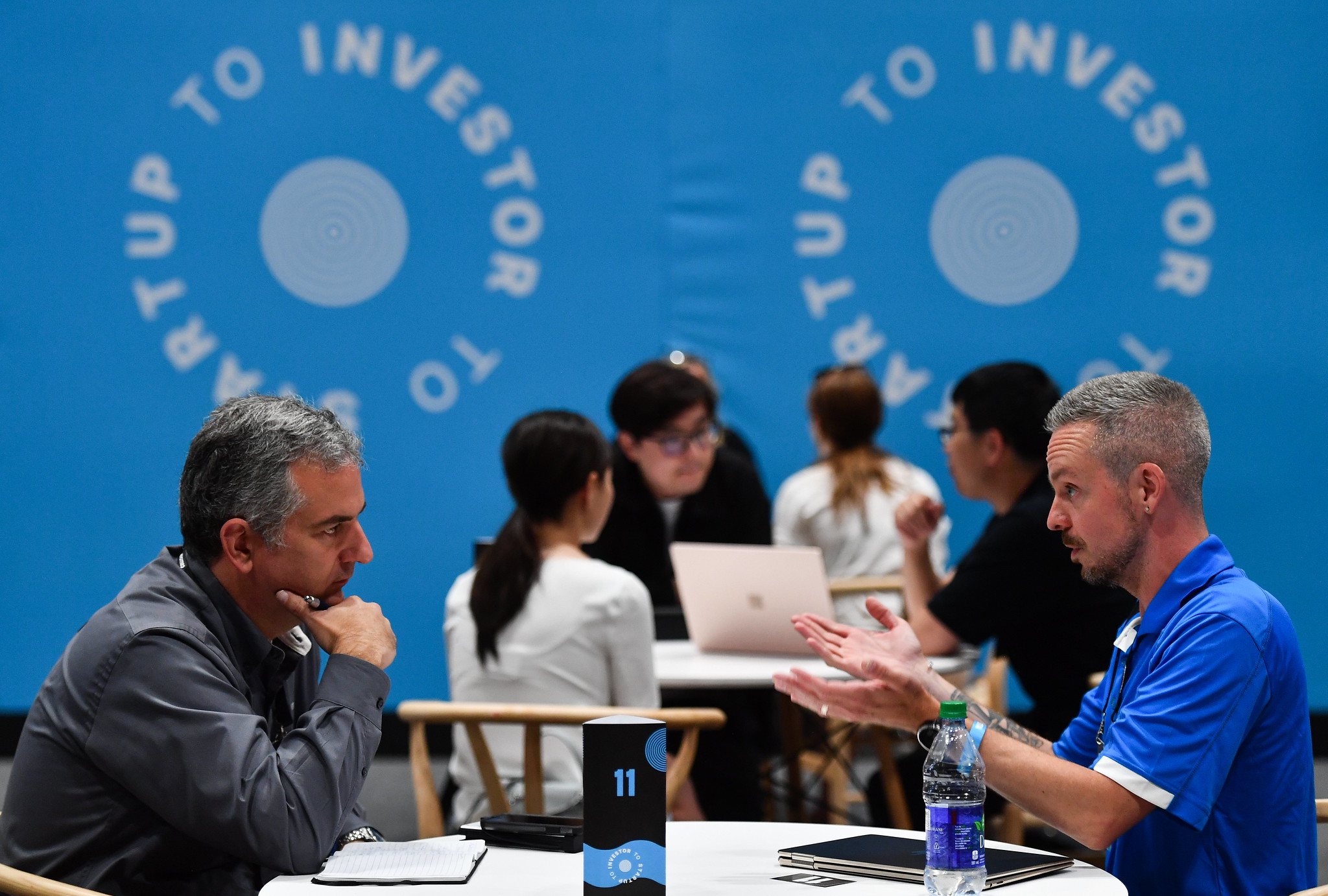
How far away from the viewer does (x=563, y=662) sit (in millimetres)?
2980

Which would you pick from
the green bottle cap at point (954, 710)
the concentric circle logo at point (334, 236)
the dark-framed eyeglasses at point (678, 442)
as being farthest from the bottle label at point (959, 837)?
the concentric circle logo at point (334, 236)

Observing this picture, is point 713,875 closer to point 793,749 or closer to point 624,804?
point 624,804

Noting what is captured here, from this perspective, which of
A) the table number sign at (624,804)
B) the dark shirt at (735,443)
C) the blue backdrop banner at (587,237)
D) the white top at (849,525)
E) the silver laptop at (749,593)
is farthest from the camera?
the blue backdrop banner at (587,237)

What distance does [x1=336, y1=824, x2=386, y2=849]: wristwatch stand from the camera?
6.61 feet

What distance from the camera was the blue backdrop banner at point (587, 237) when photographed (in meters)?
5.63

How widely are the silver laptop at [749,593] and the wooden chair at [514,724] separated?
2.60 ft

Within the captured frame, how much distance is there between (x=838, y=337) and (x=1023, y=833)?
220cm

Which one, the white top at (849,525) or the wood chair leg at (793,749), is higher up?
the white top at (849,525)

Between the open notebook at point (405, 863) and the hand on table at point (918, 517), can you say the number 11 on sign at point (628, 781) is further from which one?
the hand on table at point (918, 517)

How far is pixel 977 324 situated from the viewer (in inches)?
224

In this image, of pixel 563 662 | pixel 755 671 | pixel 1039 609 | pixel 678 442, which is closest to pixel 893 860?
pixel 563 662

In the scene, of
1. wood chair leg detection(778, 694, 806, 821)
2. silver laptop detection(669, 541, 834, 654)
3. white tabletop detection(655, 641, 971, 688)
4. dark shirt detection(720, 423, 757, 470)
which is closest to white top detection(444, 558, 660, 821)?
white tabletop detection(655, 641, 971, 688)

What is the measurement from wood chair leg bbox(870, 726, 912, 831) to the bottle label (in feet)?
7.36

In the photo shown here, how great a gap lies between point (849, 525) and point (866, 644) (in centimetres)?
272
